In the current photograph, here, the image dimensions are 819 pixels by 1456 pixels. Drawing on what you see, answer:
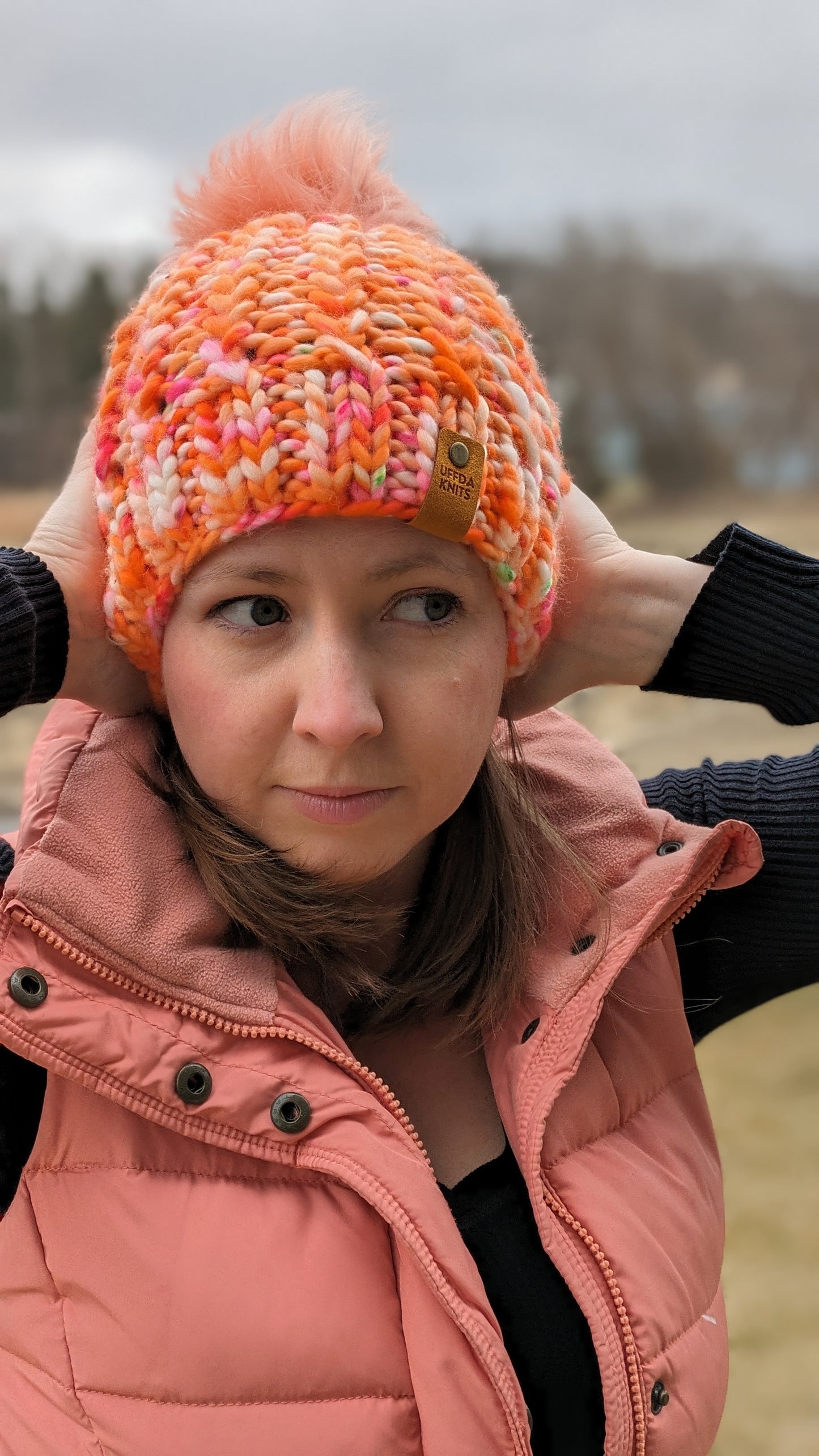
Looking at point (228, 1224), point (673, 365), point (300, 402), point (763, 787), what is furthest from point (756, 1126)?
point (673, 365)

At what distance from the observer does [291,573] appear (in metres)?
0.90

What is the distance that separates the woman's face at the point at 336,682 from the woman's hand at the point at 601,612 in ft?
0.72

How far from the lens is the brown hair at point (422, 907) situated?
993 millimetres

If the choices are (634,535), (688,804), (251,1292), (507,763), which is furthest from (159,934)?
(634,535)

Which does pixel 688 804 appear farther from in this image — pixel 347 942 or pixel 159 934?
pixel 159 934

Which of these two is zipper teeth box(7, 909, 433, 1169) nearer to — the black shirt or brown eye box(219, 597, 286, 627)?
the black shirt

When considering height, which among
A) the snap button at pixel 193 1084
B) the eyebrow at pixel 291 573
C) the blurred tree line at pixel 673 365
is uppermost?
the eyebrow at pixel 291 573

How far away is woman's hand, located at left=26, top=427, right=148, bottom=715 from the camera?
1044 mm

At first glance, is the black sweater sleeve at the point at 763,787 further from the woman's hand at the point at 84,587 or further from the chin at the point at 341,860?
the woman's hand at the point at 84,587

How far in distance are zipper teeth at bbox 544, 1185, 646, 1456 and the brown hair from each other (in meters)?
0.17

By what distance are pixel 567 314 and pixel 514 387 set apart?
5.03m

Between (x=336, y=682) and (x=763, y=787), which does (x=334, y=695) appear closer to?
(x=336, y=682)

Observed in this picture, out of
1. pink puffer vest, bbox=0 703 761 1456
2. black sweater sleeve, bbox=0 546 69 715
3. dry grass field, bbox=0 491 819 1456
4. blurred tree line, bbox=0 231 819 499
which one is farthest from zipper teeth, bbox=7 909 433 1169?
blurred tree line, bbox=0 231 819 499

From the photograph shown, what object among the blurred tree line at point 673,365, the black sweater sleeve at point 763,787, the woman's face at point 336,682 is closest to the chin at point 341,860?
the woman's face at point 336,682
